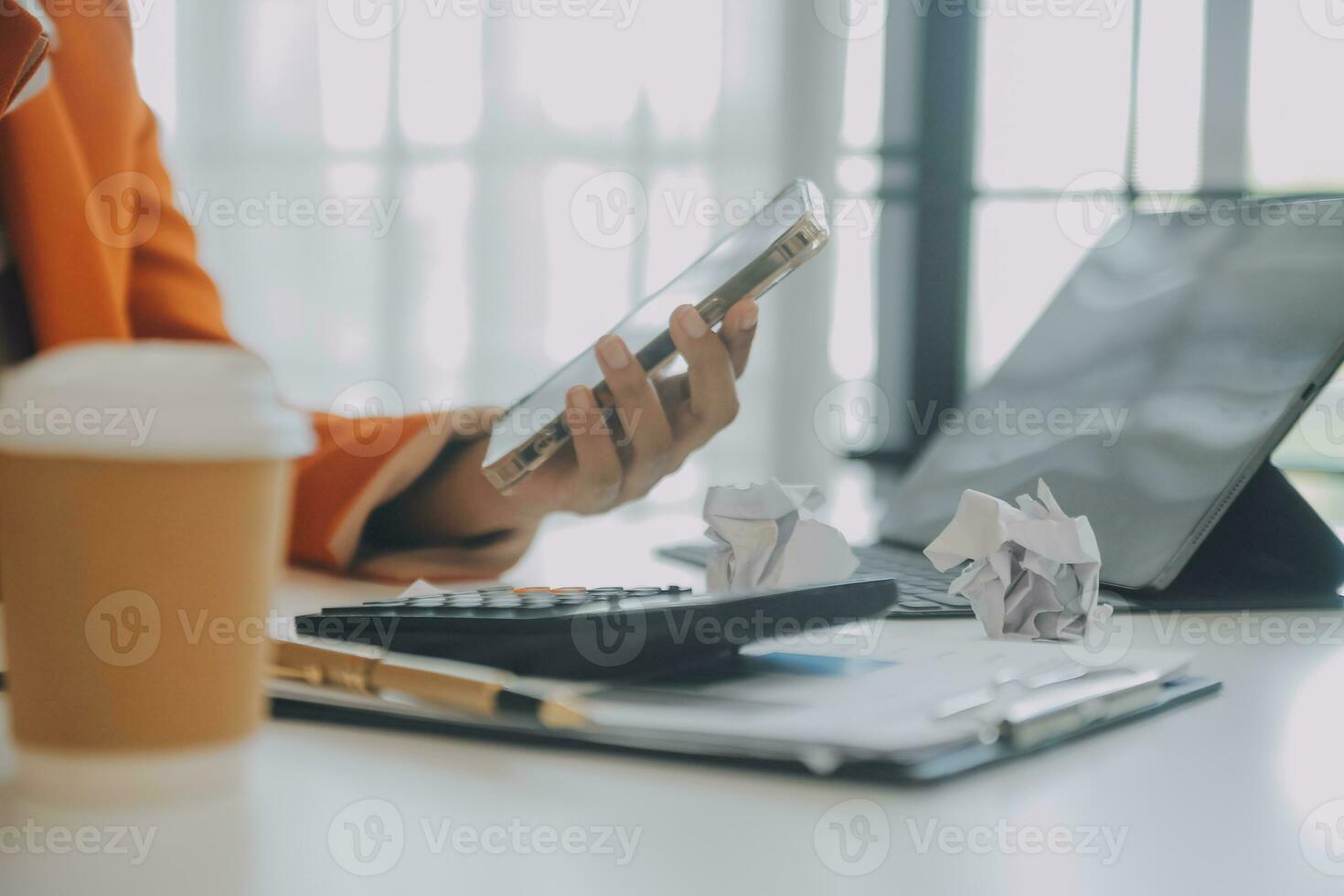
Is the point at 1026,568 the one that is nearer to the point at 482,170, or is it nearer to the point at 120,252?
the point at 120,252

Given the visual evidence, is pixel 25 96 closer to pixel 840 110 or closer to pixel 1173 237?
pixel 1173 237

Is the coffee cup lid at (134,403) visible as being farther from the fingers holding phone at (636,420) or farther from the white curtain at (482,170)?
the white curtain at (482,170)

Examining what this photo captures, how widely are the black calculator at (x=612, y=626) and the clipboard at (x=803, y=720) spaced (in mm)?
13

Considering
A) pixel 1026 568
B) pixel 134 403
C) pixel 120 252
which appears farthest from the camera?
pixel 120 252

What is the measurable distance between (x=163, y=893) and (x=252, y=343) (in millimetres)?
2681

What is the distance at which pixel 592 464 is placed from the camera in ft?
2.72

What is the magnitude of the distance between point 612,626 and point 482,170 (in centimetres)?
249

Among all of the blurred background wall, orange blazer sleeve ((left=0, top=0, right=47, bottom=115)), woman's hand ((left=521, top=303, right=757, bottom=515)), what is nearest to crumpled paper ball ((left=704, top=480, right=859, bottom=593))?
woman's hand ((left=521, top=303, right=757, bottom=515))

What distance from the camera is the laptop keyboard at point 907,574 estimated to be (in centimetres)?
61

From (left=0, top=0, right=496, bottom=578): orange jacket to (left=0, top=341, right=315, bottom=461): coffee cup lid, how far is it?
0.53m

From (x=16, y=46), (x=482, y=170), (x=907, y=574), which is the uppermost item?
(x=16, y=46)

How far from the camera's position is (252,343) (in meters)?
2.81

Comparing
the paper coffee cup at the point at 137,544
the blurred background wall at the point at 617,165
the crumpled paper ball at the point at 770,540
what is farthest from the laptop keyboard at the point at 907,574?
the blurred background wall at the point at 617,165

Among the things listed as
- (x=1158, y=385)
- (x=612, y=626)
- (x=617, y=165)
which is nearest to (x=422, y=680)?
(x=612, y=626)
